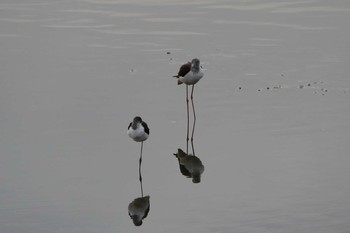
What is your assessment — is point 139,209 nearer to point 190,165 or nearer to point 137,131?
point 190,165

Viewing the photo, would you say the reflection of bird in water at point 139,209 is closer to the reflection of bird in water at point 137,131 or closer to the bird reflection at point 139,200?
the bird reflection at point 139,200

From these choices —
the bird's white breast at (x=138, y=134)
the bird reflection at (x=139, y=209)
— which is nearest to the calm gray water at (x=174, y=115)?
the bird reflection at (x=139, y=209)

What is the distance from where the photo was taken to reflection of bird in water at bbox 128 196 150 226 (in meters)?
11.9

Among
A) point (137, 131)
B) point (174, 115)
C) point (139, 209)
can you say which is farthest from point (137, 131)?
point (174, 115)

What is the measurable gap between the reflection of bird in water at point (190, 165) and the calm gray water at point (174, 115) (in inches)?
4.3

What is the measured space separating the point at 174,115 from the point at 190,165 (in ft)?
8.71

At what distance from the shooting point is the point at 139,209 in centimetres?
1223

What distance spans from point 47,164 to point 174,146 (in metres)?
2.08

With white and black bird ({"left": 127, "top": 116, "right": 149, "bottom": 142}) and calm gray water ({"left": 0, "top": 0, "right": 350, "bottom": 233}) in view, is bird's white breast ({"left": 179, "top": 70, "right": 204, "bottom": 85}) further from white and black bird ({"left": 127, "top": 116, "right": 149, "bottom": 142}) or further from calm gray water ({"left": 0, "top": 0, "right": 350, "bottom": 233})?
white and black bird ({"left": 127, "top": 116, "right": 149, "bottom": 142})

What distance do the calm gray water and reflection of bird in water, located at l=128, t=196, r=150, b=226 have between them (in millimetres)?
102

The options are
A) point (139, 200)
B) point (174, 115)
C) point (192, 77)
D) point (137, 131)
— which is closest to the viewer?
point (139, 200)

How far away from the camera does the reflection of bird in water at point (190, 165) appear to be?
13.5 m

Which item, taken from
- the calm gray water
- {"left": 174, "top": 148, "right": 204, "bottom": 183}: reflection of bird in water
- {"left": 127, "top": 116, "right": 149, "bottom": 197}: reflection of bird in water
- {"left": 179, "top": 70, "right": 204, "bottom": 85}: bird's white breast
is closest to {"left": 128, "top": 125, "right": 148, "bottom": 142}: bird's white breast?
{"left": 127, "top": 116, "right": 149, "bottom": 197}: reflection of bird in water

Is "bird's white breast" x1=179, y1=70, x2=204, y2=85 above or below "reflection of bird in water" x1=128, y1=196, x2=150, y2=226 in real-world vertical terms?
above
